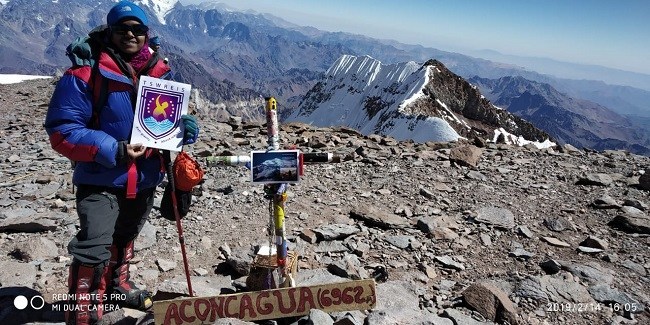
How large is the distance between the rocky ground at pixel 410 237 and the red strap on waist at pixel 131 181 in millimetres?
1518

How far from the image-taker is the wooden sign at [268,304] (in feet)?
14.1

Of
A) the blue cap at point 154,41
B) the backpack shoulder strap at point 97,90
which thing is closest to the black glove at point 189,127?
the backpack shoulder strap at point 97,90

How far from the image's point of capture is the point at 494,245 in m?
7.92

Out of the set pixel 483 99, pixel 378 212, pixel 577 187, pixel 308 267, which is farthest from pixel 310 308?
pixel 483 99

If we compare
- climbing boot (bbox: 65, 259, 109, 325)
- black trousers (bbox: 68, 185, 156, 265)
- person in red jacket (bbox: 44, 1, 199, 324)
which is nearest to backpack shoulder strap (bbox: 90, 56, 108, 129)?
person in red jacket (bbox: 44, 1, 199, 324)

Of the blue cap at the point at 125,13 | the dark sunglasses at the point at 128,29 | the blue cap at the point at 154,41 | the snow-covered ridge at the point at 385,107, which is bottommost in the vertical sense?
the snow-covered ridge at the point at 385,107

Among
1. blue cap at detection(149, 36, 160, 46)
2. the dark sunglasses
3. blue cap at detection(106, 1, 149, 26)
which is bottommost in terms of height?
blue cap at detection(149, 36, 160, 46)

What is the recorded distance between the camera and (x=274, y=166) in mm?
4223

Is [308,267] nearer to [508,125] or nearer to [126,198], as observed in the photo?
[126,198]

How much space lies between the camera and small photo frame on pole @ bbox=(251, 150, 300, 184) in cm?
420

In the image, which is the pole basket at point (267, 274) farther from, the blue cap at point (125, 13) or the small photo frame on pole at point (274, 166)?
the blue cap at point (125, 13)

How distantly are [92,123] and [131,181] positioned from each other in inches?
27.2

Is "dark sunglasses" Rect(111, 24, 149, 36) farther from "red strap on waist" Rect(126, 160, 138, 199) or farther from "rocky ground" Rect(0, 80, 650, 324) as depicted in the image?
"rocky ground" Rect(0, 80, 650, 324)
